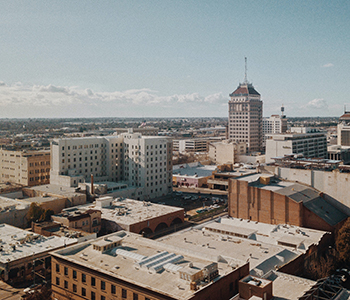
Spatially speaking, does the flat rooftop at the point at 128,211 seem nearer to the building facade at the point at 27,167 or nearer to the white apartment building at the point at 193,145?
the building facade at the point at 27,167

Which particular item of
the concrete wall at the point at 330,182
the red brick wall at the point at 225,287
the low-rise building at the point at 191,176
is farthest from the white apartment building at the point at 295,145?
the red brick wall at the point at 225,287

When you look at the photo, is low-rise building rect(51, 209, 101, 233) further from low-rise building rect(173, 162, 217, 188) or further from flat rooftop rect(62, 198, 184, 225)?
low-rise building rect(173, 162, 217, 188)

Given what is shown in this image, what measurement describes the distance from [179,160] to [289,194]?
280 feet

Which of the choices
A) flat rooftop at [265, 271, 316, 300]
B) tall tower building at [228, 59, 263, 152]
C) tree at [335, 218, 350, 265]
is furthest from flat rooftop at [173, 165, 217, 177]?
flat rooftop at [265, 271, 316, 300]

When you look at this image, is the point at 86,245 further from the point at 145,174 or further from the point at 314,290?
the point at 145,174

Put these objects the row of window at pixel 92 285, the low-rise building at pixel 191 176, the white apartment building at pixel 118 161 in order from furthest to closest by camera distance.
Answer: the low-rise building at pixel 191 176, the white apartment building at pixel 118 161, the row of window at pixel 92 285

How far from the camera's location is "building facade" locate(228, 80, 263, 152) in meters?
178

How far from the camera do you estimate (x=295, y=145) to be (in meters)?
120

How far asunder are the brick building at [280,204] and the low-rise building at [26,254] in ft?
104

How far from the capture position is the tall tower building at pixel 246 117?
177750mm

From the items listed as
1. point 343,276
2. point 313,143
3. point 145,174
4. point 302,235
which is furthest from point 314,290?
point 313,143

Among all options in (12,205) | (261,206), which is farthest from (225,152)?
(12,205)

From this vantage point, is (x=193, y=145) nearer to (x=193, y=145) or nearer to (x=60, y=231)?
(x=193, y=145)

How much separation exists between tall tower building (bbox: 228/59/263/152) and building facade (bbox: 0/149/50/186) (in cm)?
10230
